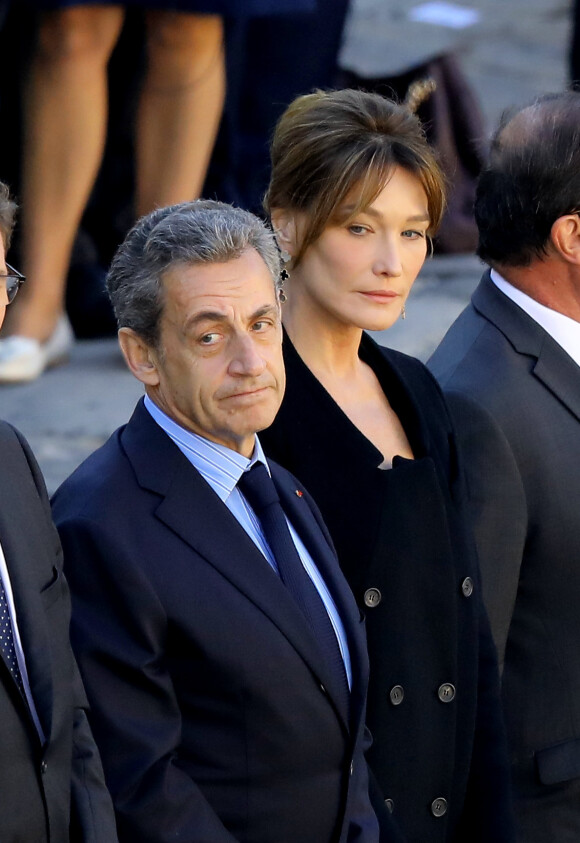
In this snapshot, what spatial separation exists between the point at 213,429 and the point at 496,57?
7390 millimetres

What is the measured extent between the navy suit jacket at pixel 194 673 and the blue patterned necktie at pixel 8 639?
0.48ft

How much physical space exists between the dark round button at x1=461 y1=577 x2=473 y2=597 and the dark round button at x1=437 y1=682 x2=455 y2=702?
0.53 ft

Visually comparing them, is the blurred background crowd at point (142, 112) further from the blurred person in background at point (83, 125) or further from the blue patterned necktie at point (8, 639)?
the blue patterned necktie at point (8, 639)

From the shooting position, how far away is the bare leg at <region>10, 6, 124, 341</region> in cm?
406

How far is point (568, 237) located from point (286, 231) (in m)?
0.57

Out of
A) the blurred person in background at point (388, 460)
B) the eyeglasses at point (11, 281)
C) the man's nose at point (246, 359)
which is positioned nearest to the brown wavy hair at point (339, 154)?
the blurred person in background at point (388, 460)

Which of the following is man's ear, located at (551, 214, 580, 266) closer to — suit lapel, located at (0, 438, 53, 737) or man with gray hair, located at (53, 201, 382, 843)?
man with gray hair, located at (53, 201, 382, 843)

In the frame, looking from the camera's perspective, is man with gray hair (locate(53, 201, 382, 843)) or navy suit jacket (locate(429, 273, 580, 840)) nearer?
man with gray hair (locate(53, 201, 382, 843))

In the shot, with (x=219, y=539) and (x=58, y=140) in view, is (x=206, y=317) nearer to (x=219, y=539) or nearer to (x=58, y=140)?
(x=219, y=539)

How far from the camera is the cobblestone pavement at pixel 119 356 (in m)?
3.99

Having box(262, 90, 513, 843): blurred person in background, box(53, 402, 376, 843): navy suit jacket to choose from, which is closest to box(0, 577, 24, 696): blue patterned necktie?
box(53, 402, 376, 843): navy suit jacket

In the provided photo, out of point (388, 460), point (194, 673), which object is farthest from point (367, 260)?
point (194, 673)

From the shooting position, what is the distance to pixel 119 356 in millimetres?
4445

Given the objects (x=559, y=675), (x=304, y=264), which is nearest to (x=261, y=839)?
(x=559, y=675)
